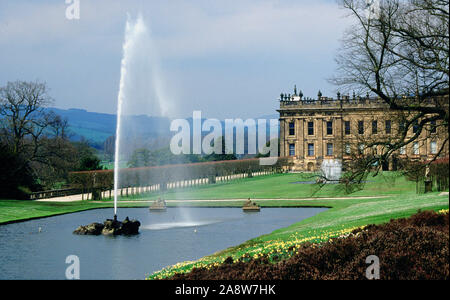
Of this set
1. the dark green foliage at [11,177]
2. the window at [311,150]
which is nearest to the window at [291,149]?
the window at [311,150]

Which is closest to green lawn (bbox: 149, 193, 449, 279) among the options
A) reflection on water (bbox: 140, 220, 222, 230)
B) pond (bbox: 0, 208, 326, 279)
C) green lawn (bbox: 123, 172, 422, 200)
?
pond (bbox: 0, 208, 326, 279)

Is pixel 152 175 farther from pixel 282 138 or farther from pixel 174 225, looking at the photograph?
pixel 282 138

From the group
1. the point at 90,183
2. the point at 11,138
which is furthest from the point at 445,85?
the point at 11,138

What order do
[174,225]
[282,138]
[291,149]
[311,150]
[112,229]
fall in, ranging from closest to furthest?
[112,229] < [174,225] < [311,150] < [291,149] < [282,138]

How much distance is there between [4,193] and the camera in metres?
44.6

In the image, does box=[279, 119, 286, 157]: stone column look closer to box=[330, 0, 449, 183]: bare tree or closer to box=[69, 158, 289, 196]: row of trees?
box=[69, 158, 289, 196]: row of trees

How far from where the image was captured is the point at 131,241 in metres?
23.7

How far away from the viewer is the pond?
708 inches

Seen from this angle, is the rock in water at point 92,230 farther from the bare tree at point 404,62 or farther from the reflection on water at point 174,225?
the bare tree at point 404,62

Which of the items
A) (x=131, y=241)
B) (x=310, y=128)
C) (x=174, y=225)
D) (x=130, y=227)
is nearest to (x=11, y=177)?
(x=174, y=225)

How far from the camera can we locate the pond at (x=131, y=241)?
17983mm

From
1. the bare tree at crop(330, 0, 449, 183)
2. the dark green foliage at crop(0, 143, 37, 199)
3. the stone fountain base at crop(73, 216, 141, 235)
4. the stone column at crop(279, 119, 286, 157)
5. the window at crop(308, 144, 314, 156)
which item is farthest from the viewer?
the stone column at crop(279, 119, 286, 157)

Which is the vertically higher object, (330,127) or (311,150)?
(330,127)
